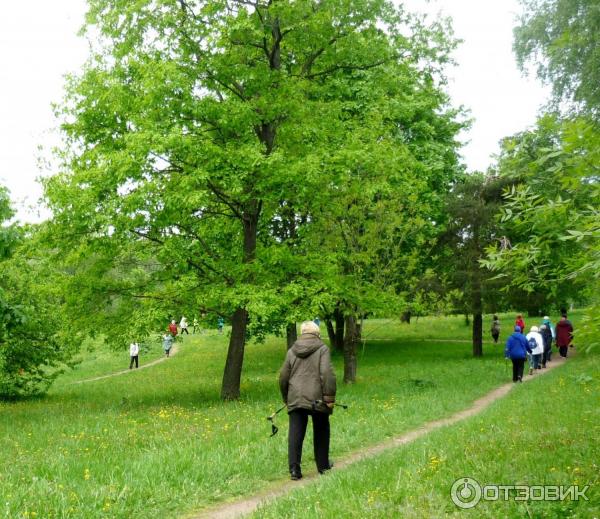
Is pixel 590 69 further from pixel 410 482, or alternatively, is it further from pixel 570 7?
pixel 410 482

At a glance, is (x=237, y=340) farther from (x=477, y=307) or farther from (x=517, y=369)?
(x=477, y=307)

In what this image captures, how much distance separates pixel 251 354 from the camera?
32.2 meters

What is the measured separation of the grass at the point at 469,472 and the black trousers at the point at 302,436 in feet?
1.64

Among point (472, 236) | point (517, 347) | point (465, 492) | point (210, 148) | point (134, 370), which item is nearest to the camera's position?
point (465, 492)

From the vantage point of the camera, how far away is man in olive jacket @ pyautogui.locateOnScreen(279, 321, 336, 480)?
775 cm

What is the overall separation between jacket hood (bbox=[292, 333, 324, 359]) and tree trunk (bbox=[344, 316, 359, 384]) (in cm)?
1027

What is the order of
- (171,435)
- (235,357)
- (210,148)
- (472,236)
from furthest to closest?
(472,236), (235,357), (210,148), (171,435)

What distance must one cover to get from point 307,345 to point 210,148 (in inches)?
259

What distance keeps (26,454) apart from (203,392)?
849 centimetres

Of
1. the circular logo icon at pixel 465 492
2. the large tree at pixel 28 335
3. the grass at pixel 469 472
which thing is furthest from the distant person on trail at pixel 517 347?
the large tree at pixel 28 335

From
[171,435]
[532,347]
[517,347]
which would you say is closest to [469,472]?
[171,435]

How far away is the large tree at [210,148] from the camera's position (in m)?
13.1

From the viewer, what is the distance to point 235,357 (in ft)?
51.1

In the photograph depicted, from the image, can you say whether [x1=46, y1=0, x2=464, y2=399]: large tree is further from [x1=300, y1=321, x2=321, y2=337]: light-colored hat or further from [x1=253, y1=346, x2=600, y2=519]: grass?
[x1=253, y1=346, x2=600, y2=519]: grass
